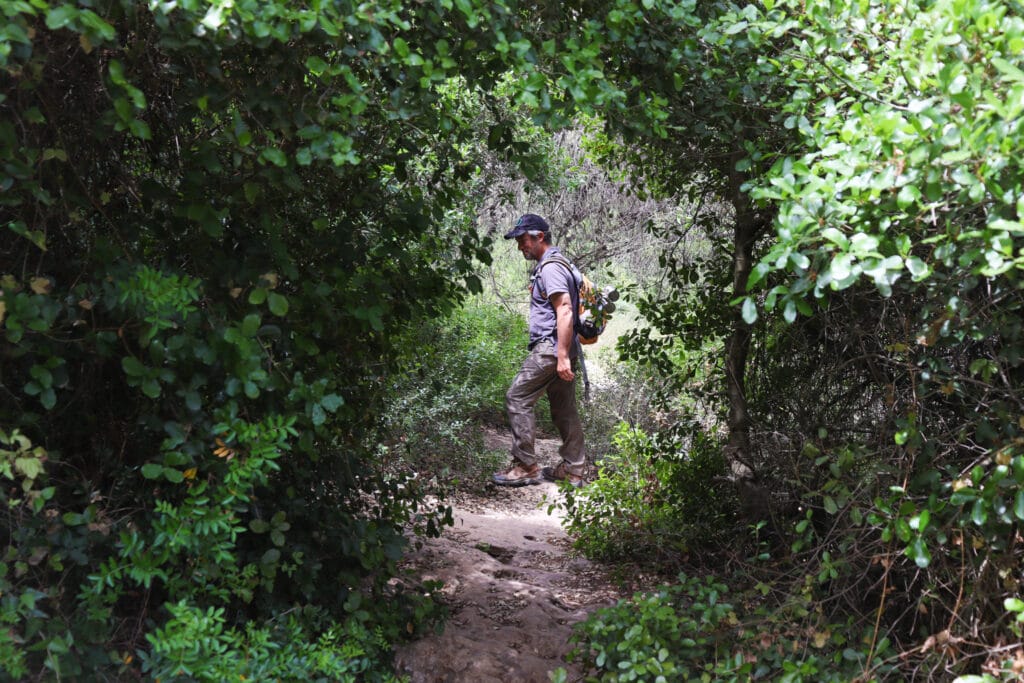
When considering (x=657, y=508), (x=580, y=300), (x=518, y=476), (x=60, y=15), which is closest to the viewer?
(x=60, y=15)

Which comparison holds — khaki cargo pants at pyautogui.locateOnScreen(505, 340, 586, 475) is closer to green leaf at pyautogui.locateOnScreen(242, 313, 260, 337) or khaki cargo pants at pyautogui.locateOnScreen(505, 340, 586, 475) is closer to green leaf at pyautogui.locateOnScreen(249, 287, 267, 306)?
green leaf at pyautogui.locateOnScreen(249, 287, 267, 306)

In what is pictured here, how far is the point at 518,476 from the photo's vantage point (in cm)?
720

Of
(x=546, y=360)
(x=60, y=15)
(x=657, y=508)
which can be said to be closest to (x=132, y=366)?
(x=60, y=15)

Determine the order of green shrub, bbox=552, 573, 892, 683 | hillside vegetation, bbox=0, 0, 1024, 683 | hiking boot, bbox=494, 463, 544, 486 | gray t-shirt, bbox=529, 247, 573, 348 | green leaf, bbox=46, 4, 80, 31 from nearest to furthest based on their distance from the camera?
green leaf, bbox=46, 4, 80, 31 → hillside vegetation, bbox=0, 0, 1024, 683 → green shrub, bbox=552, 573, 892, 683 → gray t-shirt, bbox=529, 247, 573, 348 → hiking boot, bbox=494, 463, 544, 486

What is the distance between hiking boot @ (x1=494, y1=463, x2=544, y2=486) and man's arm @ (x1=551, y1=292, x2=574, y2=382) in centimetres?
114

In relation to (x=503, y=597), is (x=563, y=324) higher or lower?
higher

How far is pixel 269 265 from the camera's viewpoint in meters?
3.04

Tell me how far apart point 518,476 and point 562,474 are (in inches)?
14.7

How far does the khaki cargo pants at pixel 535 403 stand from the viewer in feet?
21.6

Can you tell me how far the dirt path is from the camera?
3.72m

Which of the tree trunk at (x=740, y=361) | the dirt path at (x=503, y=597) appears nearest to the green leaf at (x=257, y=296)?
Result: the dirt path at (x=503, y=597)


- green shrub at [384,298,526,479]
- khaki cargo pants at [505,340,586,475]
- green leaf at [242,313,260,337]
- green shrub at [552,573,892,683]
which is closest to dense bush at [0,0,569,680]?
green leaf at [242,313,260,337]

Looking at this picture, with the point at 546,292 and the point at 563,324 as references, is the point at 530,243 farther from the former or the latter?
the point at 563,324

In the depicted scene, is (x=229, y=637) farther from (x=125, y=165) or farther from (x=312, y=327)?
(x=125, y=165)
